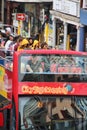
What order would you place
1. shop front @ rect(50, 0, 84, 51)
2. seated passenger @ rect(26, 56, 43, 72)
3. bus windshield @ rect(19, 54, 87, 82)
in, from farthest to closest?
1. shop front @ rect(50, 0, 84, 51)
2. seated passenger @ rect(26, 56, 43, 72)
3. bus windshield @ rect(19, 54, 87, 82)

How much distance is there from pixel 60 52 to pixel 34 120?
68.6 inches

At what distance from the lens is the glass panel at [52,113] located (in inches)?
483

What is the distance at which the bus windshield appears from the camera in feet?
40.7

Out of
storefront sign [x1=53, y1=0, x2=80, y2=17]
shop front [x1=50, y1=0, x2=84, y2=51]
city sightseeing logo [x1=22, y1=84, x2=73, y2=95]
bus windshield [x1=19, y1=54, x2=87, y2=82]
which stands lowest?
shop front [x1=50, y1=0, x2=84, y2=51]

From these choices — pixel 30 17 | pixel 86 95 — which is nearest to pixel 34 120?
pixel 86 95

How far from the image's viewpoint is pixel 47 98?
40.2 feet

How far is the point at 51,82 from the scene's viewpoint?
485 inches

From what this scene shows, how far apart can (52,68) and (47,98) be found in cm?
77

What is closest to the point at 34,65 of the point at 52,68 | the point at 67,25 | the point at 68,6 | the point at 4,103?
the point at 52,68

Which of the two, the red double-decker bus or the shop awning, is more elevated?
the red double-decker bus

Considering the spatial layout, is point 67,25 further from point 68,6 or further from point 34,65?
point 34,65

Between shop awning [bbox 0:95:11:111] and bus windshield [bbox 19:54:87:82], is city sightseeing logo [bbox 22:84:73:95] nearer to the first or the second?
bus windshield [bbox 19:54:87:82]

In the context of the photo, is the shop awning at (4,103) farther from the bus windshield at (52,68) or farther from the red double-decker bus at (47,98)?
the bus windshield at (52,68)

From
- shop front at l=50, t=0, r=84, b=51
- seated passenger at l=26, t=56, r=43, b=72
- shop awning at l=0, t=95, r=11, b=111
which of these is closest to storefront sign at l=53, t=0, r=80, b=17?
shop front at l=50, t=0, r=84, b=51
